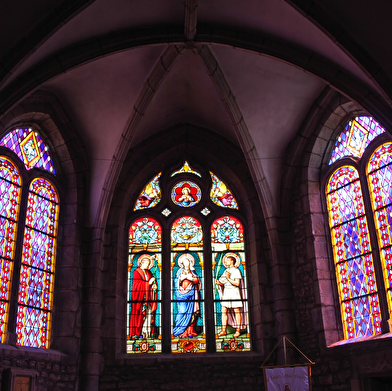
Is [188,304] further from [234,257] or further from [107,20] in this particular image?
[107,20]

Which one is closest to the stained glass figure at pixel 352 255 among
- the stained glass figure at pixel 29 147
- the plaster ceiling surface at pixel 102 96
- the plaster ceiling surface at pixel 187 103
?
the plaster ceiling surface at pixel 187 103

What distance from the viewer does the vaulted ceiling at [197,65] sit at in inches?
280

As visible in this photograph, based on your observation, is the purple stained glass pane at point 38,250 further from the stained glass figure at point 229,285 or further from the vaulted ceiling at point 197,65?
the stained glass figure at point 229,285

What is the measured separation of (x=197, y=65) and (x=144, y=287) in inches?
156

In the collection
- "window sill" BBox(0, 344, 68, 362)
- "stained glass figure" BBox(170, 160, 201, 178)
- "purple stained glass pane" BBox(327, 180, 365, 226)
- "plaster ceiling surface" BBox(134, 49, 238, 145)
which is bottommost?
"window sill" BBox(0, 344, 68, 362)

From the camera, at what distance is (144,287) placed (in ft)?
33.0

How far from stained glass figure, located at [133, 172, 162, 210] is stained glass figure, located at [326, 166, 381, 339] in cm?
325

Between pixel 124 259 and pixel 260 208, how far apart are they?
8.58ft

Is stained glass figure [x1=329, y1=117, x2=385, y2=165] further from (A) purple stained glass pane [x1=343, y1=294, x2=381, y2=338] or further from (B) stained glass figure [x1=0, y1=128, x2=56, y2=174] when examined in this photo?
(B) stained glass figure [x1=0, y1=128, x2=56, y2=174]

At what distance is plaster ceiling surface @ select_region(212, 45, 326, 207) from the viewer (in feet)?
30.2

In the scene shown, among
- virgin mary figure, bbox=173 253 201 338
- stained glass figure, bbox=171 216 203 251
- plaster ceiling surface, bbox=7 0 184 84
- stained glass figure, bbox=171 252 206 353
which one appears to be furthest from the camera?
stained glass figure, bbox=171 216 203 251

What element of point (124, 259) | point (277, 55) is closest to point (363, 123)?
point (277, 55)

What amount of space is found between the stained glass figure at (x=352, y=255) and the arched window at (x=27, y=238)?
4.59m

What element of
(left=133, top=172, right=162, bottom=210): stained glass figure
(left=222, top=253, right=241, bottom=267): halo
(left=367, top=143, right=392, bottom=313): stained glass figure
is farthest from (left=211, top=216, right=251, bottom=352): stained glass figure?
(left=367, top=143, right=392, bottom=313): stained glass figure
